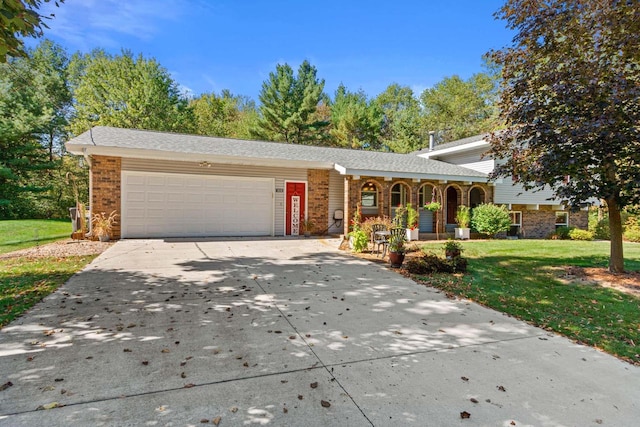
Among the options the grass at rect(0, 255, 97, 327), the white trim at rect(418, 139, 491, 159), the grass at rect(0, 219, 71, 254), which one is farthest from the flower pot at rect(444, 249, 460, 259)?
the grass at rect(0, 219, 71, 254)

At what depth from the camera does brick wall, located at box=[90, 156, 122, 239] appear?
34.2ft

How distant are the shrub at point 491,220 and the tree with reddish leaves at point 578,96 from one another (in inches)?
247

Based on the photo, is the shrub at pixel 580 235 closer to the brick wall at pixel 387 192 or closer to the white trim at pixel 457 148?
the brick wall at pixel 387 192

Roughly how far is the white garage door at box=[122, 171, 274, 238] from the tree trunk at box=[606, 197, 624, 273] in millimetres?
9877

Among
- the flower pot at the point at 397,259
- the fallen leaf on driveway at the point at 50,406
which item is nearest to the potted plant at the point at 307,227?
the flower pot at the point at 397,259

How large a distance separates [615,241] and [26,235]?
17300 millimetres

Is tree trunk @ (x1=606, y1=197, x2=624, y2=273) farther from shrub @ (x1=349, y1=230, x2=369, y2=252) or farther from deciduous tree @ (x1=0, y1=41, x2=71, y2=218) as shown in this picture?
deciduous tree @ (x1=0, y1=41, x2=71, y2=218)

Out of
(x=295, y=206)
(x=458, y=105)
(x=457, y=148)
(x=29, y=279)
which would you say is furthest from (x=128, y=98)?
(x=458, y=105)

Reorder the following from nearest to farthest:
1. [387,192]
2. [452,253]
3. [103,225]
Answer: [452,253], [103,225], [387,192]

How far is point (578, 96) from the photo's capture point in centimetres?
604

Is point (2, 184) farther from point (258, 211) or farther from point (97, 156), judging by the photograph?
point (258, 211)

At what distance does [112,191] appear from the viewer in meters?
10.6

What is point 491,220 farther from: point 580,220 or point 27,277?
point 27,277

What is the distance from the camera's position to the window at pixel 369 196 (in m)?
14.1
